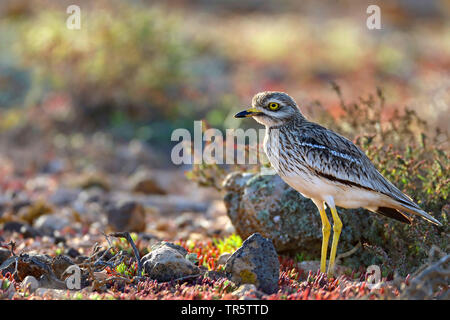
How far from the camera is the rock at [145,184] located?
29.7 feet

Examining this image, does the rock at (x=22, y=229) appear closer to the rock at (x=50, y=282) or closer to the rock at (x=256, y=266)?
the rock at (x=50, y=282)

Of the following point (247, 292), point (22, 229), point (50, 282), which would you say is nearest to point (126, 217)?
point (22, 229)

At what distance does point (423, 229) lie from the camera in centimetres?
500

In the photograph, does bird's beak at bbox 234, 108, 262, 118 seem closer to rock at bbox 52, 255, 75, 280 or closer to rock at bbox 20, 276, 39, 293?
rock at bbox 52, 255, 75, 280

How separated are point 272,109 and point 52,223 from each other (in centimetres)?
359

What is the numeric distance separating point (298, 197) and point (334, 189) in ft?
3.15

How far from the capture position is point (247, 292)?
13.2 feet

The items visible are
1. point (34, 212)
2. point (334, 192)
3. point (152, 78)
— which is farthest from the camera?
point (152, 78)

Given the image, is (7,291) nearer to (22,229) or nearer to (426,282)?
(22,229)

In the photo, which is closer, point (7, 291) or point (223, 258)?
point (7, 291)

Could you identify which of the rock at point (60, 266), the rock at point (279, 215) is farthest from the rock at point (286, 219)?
the rock at point (60, 266)

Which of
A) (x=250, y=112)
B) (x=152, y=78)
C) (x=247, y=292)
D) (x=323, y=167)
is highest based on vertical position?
(x=152, y=78)

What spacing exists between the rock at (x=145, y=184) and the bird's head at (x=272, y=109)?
4.43 metres
